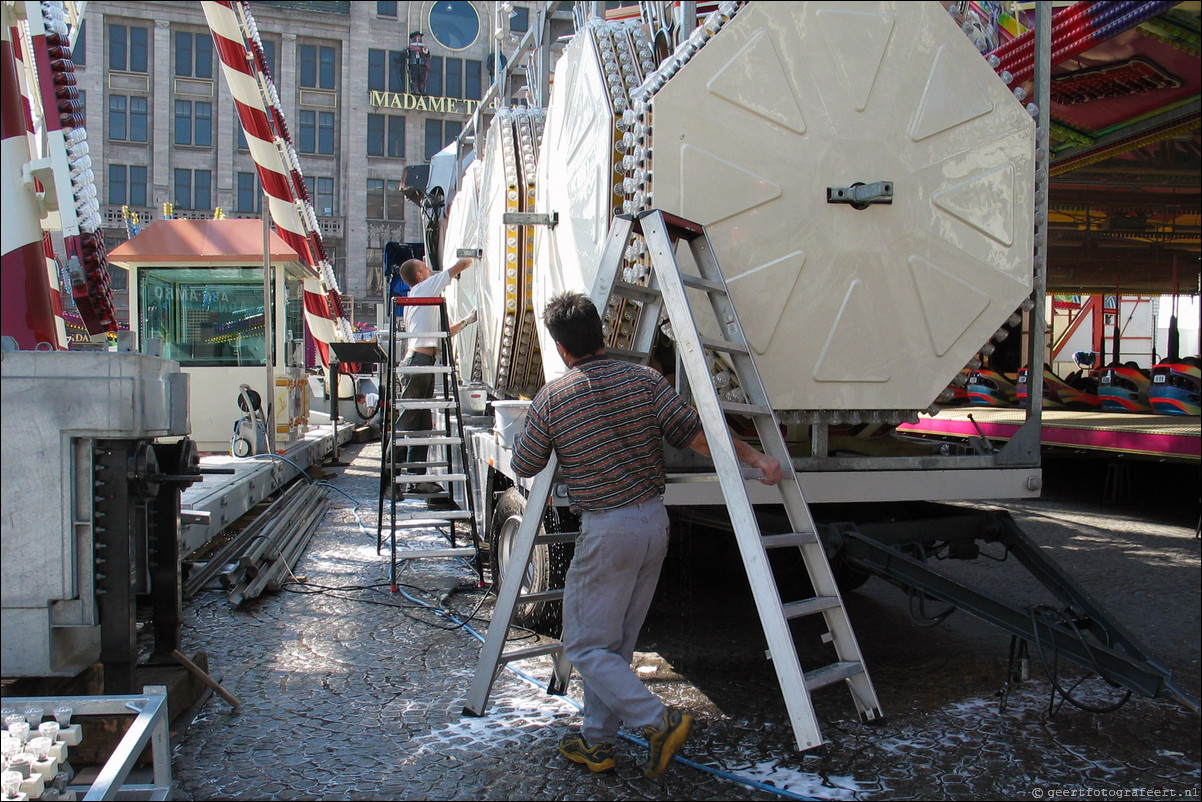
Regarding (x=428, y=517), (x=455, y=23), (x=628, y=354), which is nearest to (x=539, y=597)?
(x=628, y=354)

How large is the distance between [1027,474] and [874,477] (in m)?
0.81

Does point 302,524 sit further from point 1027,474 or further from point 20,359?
point 1027,474

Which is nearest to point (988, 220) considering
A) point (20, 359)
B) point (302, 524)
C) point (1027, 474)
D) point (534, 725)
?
point (1027, 474)

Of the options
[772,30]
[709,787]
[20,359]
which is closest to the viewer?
[20,359]

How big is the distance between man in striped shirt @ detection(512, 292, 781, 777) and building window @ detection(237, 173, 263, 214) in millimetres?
43748

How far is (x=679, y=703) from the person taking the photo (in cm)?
427

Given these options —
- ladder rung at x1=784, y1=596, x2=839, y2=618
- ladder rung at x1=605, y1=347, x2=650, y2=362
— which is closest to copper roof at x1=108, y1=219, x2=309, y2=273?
ladder rung at x1=605, y1=347, x2=650, y2=362

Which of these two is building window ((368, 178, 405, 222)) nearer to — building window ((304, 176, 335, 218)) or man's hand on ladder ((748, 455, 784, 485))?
building window ((304, 176, 335, 218))

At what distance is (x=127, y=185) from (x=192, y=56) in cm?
679

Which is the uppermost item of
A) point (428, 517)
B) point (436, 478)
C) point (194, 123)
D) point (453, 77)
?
point (453, 77)

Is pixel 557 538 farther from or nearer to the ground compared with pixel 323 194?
nearer to the ground

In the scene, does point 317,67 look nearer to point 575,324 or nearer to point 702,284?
point 702,284

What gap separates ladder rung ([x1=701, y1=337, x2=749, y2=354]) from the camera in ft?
12.4

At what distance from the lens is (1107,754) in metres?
3.77
